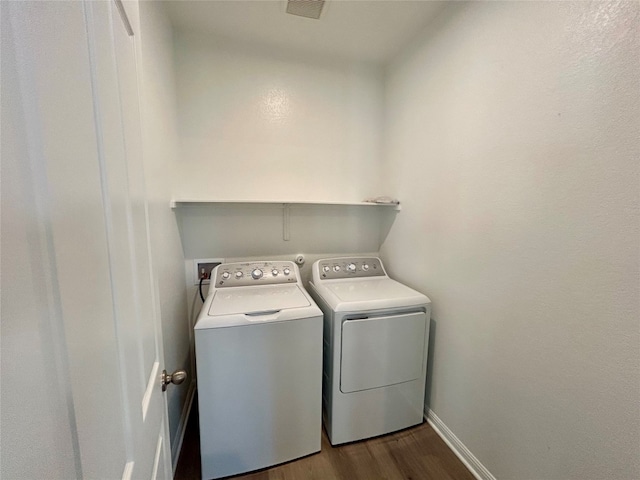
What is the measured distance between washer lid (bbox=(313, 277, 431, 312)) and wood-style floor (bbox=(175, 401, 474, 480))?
2.85ft

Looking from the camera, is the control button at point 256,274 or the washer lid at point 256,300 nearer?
the washer lid at point 256,300

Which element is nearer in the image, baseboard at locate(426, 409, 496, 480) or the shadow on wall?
baseboard at locate(426, 409, 496, 480)

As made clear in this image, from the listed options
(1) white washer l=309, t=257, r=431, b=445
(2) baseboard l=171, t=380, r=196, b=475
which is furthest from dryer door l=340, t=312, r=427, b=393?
(2) baseboard l=171, t=380, r=196, b=475

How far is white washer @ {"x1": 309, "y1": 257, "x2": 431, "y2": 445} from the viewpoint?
1.47 metres

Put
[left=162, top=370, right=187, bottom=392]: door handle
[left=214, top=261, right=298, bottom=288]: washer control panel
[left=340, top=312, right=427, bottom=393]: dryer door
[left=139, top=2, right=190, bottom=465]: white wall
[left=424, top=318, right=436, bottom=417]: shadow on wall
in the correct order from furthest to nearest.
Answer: [left=214, top=261, right=298, bottom=288]: washer control panel
[left=424, top=318, right=436, bottom=417]: shadow on wall
[left=340, top=312, right=427, bottom=393]: dryer door
[left=139, top=2, right=190, bottom=465]: white wall
[left=162, top=370, right=187, bottom=392]: door handle

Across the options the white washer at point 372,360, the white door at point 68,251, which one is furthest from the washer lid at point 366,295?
the white door at point 68,251

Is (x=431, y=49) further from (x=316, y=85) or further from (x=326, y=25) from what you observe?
(x=316, y=85)

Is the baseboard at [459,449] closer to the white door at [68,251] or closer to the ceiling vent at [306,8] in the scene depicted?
the white door at [68,251]

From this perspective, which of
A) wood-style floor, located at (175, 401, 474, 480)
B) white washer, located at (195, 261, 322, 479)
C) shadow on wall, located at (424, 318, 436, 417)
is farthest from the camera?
shadow on wall, located at (424, 318, 436, 417)

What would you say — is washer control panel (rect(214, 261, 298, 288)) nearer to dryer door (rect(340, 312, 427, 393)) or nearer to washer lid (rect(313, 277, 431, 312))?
washer lid (rect(313, 277, 431, 312))

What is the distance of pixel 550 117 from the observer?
3.31 feet

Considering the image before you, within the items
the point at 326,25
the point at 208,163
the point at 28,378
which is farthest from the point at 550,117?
the point at 208,163

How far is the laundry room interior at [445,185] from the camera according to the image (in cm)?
84

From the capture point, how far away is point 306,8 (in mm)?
1535
